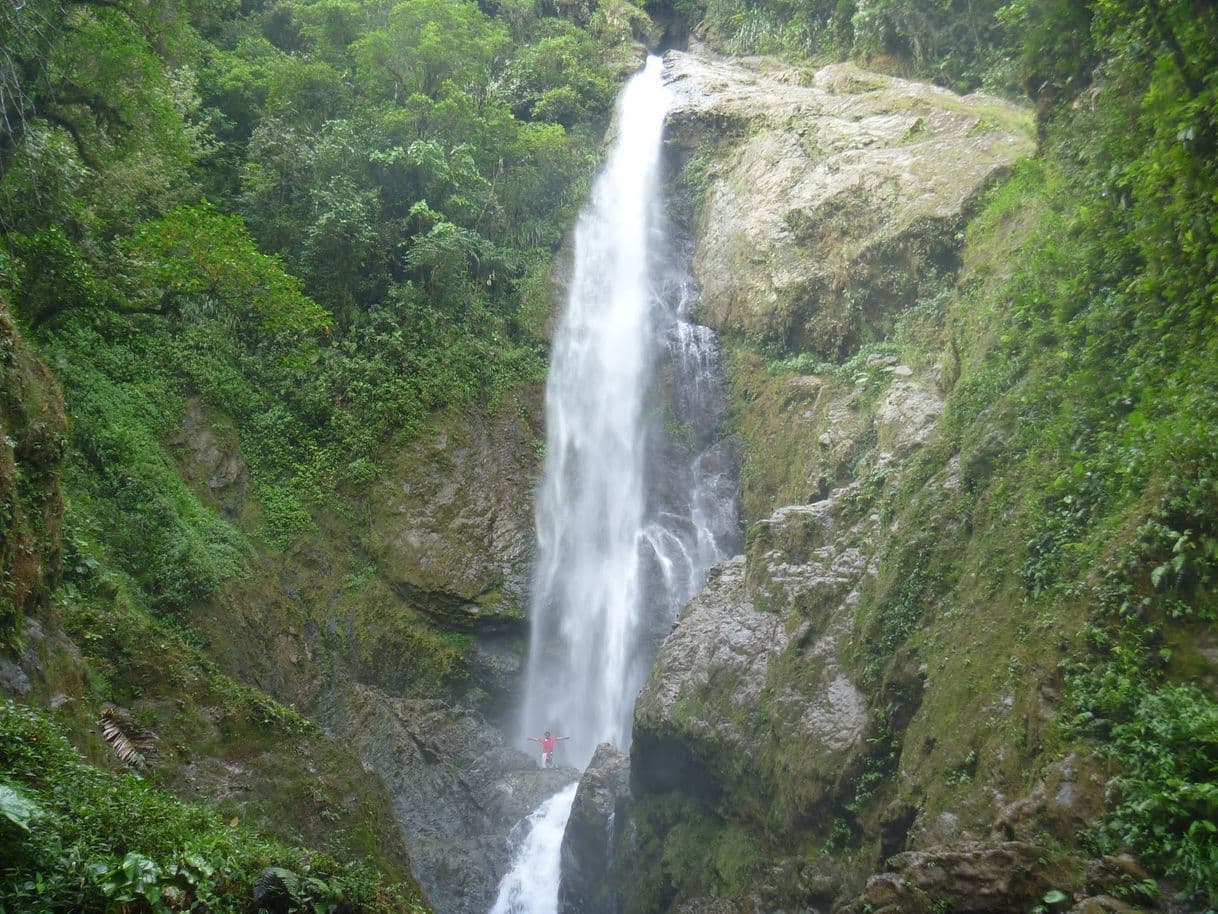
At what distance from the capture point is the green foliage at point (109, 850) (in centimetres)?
321

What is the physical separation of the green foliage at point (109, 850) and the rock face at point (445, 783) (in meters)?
8.08

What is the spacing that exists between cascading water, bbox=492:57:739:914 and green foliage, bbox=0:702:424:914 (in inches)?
370

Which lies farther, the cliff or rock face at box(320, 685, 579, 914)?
rock face at box(320, 685, 579, 914)

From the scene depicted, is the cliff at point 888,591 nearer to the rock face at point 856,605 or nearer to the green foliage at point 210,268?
the rock face at point 856,605

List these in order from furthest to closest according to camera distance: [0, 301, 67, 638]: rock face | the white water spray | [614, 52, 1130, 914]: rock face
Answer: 1. the white water spray
2. [614, 52, 1130, 914]: rock face
3. [0, 301, 67, 638]: rock face

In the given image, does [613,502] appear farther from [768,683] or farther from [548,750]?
[768,683]

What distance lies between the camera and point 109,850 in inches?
145

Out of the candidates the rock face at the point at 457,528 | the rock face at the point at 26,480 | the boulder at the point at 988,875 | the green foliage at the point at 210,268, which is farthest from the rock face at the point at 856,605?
the green foliage at the point at 210,268

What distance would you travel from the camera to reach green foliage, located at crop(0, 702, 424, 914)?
3.21m

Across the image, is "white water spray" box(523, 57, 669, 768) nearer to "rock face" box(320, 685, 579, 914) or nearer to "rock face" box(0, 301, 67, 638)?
"rock face" box(320, 685, 579, 914)

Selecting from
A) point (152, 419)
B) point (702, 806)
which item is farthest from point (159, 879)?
point (152, 419)

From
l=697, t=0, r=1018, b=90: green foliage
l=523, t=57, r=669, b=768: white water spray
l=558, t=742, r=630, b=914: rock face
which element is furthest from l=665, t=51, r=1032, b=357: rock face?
l=558, t=742, r=630, b=914: rock face

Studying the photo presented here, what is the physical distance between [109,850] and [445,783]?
1089 centimetres

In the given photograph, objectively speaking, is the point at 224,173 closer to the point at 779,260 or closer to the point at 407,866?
the point at 779,260
